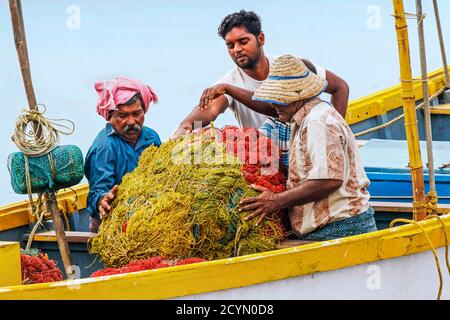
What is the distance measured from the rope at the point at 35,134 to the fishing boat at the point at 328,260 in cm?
68

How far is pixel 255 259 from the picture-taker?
18.1 feet

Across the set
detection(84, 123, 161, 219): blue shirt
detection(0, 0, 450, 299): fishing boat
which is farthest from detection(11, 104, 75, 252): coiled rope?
detection(0, 0, 450, 299): fishing boat

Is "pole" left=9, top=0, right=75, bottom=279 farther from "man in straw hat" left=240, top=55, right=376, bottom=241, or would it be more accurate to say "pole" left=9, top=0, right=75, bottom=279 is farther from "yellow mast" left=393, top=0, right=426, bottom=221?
"yellow mast" left=393, top=0, right=426, bottom=221

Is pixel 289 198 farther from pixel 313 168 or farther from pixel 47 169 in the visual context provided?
pixel 47 169

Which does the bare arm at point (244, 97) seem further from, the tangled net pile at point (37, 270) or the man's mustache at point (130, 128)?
the tangled net pile at point (37, 270)

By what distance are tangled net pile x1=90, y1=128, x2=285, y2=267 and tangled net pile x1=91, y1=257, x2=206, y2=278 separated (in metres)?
0.09

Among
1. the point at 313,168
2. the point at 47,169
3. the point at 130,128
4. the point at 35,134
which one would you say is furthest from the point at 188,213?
the point at 130,128

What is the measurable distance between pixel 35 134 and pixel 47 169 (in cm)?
19

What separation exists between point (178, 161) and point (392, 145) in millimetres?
2486

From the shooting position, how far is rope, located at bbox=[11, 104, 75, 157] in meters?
5.91

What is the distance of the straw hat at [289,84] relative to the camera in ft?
19.5

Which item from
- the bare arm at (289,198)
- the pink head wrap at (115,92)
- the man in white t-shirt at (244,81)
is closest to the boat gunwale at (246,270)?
the bare arm at (289,198)
